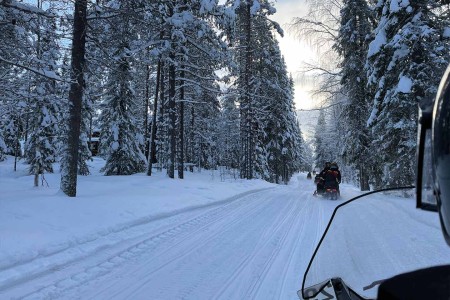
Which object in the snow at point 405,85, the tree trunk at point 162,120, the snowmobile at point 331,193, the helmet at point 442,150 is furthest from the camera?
the tree trunk at point 162,120

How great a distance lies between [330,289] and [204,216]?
26.5 ft

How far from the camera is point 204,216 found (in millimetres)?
9953

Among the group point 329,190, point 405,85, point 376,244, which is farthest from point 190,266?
point 329,190

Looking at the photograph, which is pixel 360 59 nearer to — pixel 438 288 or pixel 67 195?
pixel 67 195

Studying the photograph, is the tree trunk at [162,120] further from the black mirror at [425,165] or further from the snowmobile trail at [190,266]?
the black mirror at [425,165]

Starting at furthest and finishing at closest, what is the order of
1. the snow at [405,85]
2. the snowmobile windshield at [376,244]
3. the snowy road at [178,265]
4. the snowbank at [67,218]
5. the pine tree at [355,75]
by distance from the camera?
the pine tree at [355,75]
the snow at [405,85]
the snowbank at [67,218]
the snowy road at [178,265]
the snowmobile windshield at [376,244]

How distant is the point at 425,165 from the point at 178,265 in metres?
4.66

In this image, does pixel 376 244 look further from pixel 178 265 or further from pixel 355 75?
pixel 355 75

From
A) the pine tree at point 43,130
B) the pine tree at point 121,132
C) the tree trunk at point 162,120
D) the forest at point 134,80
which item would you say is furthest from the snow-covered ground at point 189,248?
the pine tree at point 121,132

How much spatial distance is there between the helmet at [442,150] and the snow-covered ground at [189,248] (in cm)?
64

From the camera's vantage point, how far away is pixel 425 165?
128cm

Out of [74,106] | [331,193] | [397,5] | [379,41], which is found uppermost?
[397,5]

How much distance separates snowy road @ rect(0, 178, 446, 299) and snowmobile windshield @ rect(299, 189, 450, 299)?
33 mm

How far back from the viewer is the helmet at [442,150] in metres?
1.15
